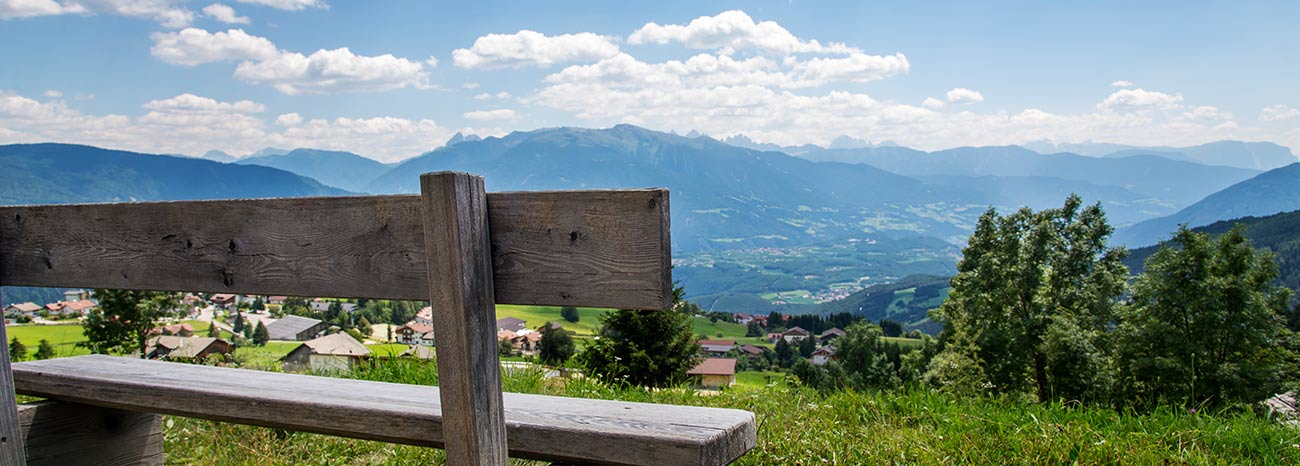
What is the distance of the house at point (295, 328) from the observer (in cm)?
6031

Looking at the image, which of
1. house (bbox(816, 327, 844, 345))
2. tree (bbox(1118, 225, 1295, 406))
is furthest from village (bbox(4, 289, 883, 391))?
tree (bbox(1118, 225, 1295, 406))

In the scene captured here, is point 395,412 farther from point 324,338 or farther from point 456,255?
point 324,338

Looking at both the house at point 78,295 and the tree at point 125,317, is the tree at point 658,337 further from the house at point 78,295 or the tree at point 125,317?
the tree at point 125,317

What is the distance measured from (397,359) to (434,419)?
12.3 ft

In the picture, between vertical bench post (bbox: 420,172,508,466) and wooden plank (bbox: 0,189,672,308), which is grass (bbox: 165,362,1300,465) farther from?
vertical bench post (bbox: 420,172,508,466)

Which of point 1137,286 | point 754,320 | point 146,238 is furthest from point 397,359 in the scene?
point 754,320

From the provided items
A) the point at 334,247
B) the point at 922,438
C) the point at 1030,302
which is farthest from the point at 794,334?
the point at 334,247

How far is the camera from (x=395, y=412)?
2289mm

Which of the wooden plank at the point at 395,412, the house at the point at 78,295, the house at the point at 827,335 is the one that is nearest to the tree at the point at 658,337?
the house at the point at 78,295

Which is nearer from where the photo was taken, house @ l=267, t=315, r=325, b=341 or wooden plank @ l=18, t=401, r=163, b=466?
wooden plank @ l=18, t=401, r=163, b=466

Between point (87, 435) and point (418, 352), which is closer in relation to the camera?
point (87, 435)

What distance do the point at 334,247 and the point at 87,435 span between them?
88.5 inches

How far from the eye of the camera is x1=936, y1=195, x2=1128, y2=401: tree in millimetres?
27578

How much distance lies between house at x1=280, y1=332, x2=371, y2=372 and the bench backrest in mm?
3359
